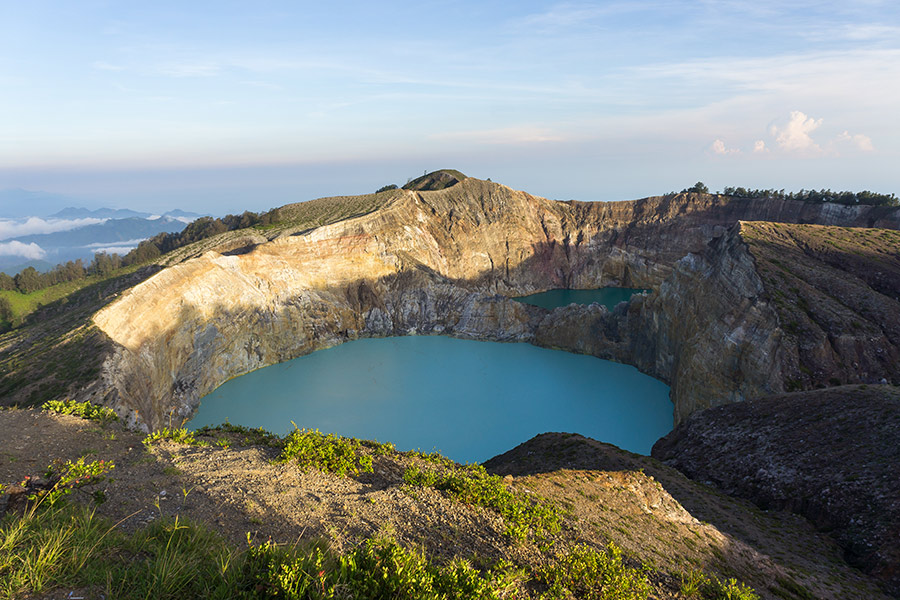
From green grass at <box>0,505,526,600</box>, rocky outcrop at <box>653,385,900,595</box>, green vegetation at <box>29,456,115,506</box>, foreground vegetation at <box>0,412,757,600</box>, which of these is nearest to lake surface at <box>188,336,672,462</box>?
rocky outcrop at <box>653,385,900,595</box>

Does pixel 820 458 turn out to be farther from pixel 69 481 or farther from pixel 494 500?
pixel 69 481

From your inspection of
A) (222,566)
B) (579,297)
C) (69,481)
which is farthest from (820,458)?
(579,297)

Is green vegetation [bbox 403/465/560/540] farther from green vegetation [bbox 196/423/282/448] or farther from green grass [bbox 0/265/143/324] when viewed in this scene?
green grass [bbox 0/265/143/324]

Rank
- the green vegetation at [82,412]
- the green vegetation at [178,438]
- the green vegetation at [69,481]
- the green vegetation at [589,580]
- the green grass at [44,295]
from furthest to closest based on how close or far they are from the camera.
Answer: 1. the green grass at [44,295]
2. the green vegetation at [82,412]
3. the green vegetation at [178,438]
4. the green vegetation at [589,580]
5. the green vegetation at [69,481]

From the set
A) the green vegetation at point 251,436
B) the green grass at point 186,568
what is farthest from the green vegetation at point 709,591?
the green vegetation at point 251,436

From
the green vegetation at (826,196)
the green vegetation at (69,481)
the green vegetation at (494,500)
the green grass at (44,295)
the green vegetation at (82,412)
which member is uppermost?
the green vegetation at (826,196)

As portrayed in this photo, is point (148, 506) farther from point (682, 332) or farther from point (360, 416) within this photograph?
point (682, 332)

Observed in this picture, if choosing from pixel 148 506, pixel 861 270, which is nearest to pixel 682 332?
pixel 861 270

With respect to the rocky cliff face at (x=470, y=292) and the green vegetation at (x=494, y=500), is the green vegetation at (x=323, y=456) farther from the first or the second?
the rocky cliff face at (x=470, y=292)

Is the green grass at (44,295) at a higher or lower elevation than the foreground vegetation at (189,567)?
lower
